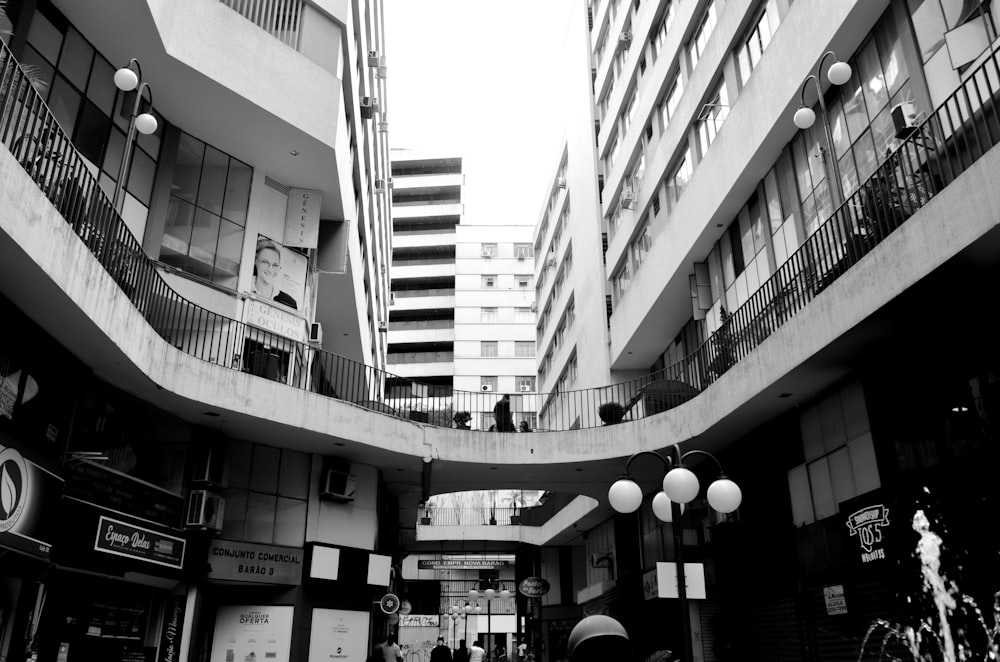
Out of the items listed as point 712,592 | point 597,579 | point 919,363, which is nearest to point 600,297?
point 597,579

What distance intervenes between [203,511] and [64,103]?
24.7 ft

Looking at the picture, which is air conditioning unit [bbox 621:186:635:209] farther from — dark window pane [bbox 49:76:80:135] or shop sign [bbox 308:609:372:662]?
dark window pane [bbox 49:76:80:135]

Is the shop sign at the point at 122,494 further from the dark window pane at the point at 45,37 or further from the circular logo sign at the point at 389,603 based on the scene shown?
the dark window pane at the point at 45,37

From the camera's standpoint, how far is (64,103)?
12.2 metres

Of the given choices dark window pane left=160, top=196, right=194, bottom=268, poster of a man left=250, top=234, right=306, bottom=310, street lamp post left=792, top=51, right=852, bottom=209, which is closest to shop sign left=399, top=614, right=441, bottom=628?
poster of a man left=250, top=234, right=306, bottom=310

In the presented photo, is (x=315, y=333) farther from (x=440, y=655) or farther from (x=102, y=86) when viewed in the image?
(x=440, y=655)

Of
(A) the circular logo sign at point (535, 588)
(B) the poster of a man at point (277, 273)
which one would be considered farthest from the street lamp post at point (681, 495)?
(A) the circular logo sign at point (535, 588)

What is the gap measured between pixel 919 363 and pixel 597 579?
19.0 meters

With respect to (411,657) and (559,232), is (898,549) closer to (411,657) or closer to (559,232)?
(559,232)

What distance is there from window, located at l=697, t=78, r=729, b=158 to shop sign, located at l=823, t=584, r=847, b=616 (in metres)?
10.8

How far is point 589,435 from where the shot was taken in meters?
18.6

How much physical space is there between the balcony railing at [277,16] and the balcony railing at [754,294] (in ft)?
20.5

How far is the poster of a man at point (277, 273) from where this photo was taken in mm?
16953

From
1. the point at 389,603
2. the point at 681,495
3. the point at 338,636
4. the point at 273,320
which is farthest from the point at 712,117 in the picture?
the point at 338,636
